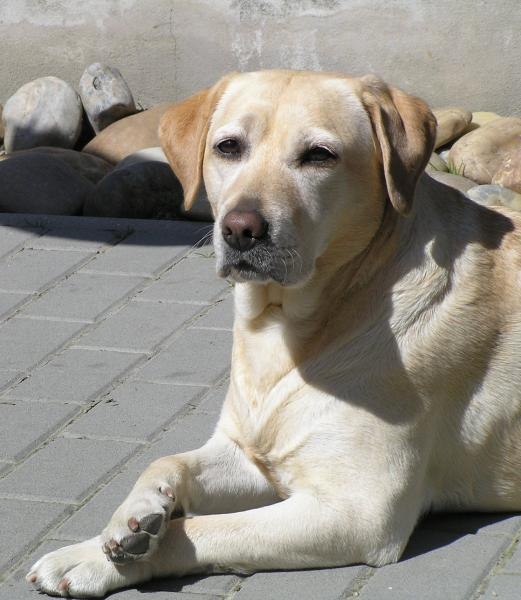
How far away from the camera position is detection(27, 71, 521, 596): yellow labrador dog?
10.8 feet

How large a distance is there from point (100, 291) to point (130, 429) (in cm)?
155

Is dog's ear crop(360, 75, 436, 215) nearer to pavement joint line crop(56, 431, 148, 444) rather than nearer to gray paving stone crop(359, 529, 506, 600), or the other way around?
→ gray paving stone crop(359, 529, 506, 600)

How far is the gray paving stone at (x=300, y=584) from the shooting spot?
10.6 feet

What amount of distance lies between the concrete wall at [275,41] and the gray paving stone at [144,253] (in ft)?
7.54

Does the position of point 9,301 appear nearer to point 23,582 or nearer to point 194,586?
point 23,582

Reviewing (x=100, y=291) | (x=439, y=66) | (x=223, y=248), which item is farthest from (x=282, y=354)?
(x=439, y=66)

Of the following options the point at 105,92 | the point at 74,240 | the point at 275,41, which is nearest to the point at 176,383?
the point at 74,240

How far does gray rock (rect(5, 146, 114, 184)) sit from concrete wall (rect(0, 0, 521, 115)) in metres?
1.01

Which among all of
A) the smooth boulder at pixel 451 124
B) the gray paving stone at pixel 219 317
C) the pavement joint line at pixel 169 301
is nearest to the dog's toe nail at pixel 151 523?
the gray paving stone at pixel 219 317

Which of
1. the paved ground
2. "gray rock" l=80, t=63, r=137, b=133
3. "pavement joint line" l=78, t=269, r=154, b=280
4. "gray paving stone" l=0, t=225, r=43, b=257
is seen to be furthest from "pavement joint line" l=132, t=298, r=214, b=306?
"gray rock" l=80, t=63, r=137, b=133

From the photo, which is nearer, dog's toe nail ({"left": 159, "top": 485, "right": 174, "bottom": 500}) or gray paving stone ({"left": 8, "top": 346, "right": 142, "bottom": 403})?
dog's toe nail ({"left": 159, "top": 485, "right": 174, "bottom": 500})

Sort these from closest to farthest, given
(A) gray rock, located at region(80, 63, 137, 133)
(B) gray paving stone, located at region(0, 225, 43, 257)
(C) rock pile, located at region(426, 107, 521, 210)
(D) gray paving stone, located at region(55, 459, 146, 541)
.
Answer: (D) gray paving stone, located at region(55, 459, 146, 541), (B) gray paving stone, located at region(0, 225, 43, 257), (C) rock pile, located at region(426, 107, 521, 210), (A) gray rock, located at region(80, 63, 137, 133)

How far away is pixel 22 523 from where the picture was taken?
12.1 ft

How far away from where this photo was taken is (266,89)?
11.6 feet
